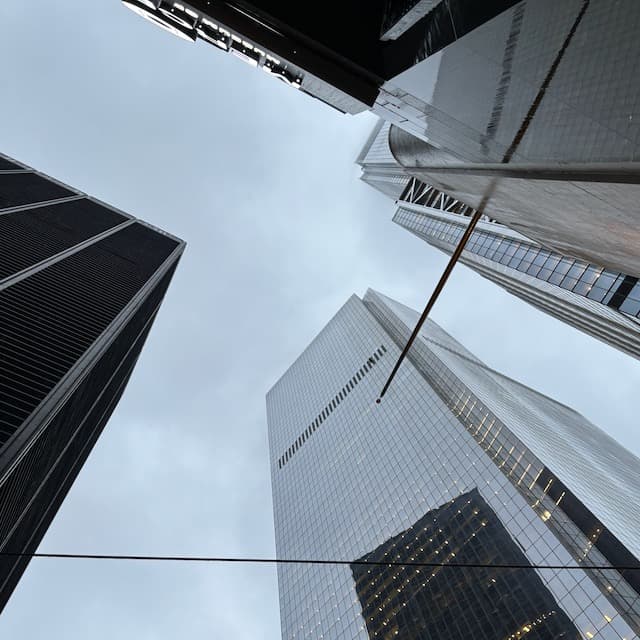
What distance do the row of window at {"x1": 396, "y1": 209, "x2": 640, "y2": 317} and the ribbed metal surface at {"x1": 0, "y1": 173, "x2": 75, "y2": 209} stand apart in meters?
104

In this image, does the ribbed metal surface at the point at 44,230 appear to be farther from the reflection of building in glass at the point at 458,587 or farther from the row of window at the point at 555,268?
the row of window at the point at 555,268

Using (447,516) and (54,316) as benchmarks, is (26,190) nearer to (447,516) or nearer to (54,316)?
(54,316)

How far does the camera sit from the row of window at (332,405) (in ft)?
418

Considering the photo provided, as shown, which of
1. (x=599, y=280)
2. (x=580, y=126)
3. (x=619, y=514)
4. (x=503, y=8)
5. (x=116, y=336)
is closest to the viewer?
(x=580, y=126)

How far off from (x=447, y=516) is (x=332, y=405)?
62.3 meters

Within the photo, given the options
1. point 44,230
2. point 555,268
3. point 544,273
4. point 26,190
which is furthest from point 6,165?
point 555,268

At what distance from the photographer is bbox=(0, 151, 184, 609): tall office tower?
159 ft

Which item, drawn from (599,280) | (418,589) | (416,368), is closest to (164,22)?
(599,280)

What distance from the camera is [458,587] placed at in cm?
6425

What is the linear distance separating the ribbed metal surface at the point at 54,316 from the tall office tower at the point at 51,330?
0.19m

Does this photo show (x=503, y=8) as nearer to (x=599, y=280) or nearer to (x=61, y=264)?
(x=599, y=280)

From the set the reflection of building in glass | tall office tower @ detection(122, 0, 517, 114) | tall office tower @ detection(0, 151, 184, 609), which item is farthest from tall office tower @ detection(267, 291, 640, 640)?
tall office tower @ detection(0, 151, 184, 609)

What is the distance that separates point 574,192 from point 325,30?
6.78 metres

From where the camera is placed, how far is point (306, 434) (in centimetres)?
13625
